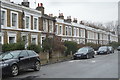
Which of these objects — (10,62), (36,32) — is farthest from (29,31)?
(10,62)

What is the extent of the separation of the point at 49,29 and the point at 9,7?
1223 cm

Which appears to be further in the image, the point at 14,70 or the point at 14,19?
the point at 14,19

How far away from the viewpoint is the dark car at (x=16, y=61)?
1399 cm

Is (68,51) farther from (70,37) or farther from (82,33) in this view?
(82,33)

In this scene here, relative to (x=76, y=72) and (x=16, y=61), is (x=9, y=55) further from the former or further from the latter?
(x=76, y=72)

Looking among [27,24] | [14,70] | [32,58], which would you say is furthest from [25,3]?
[14,70]

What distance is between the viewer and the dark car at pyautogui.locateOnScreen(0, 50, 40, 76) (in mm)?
13988

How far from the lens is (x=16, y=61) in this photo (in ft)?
48.7

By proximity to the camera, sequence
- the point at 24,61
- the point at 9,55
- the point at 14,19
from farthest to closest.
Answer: the point at 14,19 → the point at 24,61 → the point at 9,55

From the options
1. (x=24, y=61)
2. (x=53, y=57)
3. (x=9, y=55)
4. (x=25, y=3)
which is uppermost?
(x=25, y=3)

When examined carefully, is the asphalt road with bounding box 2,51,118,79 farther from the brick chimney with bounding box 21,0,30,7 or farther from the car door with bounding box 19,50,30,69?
the brick chimney with bounding box 21,0,30,7

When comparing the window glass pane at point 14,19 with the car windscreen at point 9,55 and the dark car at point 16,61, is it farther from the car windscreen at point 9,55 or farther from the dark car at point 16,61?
the car windscreen at point 9,55

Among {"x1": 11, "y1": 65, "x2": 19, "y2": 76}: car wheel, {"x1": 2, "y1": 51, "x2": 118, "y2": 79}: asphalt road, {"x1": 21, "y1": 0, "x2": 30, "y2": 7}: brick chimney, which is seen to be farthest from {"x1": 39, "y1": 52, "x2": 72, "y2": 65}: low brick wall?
{"x1": 11, "y1": 65, "x2": 19, "y2": 76}: car wheel

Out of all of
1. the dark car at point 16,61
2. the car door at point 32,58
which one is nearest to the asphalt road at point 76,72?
the dark car at point 16,61
